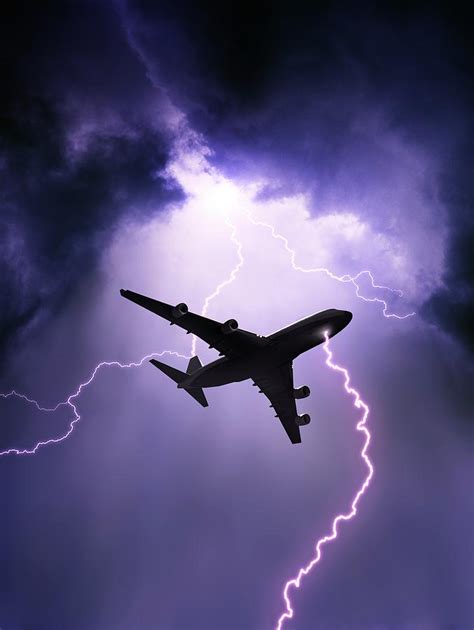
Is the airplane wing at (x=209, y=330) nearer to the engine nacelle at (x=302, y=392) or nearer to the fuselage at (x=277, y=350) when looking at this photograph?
the fuselage at (x=277, y=350)

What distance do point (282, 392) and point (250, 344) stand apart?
841 centimetres

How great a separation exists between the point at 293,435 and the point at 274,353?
11.2 meters

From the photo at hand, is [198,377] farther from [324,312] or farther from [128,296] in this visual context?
[324,312]

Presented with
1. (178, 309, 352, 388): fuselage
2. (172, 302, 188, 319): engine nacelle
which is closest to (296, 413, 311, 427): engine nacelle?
(178, 309, 352, 388): fuselage

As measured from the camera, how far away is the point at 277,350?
2784 centimetres

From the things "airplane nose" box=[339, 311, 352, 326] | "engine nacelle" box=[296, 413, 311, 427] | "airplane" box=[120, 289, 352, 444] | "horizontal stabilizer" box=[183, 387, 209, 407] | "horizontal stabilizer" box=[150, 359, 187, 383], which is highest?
"horizontal stabilizer" box=[150, 359, 187, 383]

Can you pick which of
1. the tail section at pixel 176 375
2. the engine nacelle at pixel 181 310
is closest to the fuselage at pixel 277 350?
the tail section at pixel 176 375

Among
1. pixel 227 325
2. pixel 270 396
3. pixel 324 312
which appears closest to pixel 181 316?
pixel 227 325

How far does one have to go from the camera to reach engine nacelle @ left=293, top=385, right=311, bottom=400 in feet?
101

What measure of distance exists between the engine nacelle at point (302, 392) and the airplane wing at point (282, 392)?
4.21ft

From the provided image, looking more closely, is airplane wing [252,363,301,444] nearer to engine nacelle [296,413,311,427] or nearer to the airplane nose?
engine nacelle [296,413,311,427]

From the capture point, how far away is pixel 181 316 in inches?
936

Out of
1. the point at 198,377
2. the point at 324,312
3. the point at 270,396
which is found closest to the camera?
the point at 324,312

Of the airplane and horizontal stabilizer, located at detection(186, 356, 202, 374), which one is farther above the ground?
horizontal stabilizer, located at detection(186, 356, 202, 374)
